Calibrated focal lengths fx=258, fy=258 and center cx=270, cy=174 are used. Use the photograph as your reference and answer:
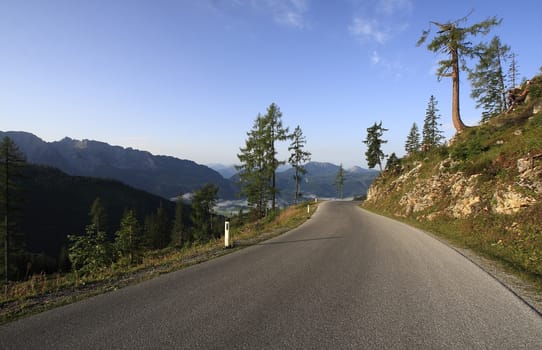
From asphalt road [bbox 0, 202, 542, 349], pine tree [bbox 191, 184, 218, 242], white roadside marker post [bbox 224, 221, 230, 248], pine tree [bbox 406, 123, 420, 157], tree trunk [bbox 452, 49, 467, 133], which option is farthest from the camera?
pine tree [bbox 406, 123, 420, 157]

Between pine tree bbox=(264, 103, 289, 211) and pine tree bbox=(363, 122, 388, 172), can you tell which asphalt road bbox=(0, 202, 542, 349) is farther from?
pine tree bbox=(363, 122, 388, 172)

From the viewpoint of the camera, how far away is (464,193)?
14445mm

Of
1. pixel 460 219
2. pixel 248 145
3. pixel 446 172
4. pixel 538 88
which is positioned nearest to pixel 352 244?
pixel 460 219

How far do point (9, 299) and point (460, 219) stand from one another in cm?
1702

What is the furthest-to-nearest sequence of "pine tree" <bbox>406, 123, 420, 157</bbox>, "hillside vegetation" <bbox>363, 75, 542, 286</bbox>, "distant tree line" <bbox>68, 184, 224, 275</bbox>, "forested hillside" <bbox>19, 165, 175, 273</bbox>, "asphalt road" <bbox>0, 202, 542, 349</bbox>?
"forested hillside" <bbox>19, 165, 175, 273</bbox> → "pine tree" <bbox>406, 123, 420, 157</bbox> → "distant tree line" <bbox>68, 184, 224, 275</bbox> → "hillside vegetation" <bbox>363, 75, 542, 286</bbox> → "asphalt road" <bbox>0, 202, 542, 349</bbox>

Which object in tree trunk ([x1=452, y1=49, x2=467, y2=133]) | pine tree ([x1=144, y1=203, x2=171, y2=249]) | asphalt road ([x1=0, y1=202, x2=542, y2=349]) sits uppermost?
tree trunk ([x1=452, y1=49, x2=467, y2=133])

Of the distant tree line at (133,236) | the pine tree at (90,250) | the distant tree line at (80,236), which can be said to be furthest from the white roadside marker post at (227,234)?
the pine tree at (90,250)

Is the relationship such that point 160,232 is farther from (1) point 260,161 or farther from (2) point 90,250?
(2) point 90,250

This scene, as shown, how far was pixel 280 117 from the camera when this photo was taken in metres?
28.8

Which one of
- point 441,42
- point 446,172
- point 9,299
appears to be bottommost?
point 9,299

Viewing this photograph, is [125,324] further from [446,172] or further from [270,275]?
[446,172]

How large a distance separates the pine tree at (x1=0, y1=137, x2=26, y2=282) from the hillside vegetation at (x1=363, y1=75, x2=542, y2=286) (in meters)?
37.9

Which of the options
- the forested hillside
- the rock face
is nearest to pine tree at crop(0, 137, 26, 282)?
the rock face

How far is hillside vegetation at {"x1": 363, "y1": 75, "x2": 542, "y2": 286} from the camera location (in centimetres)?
904
